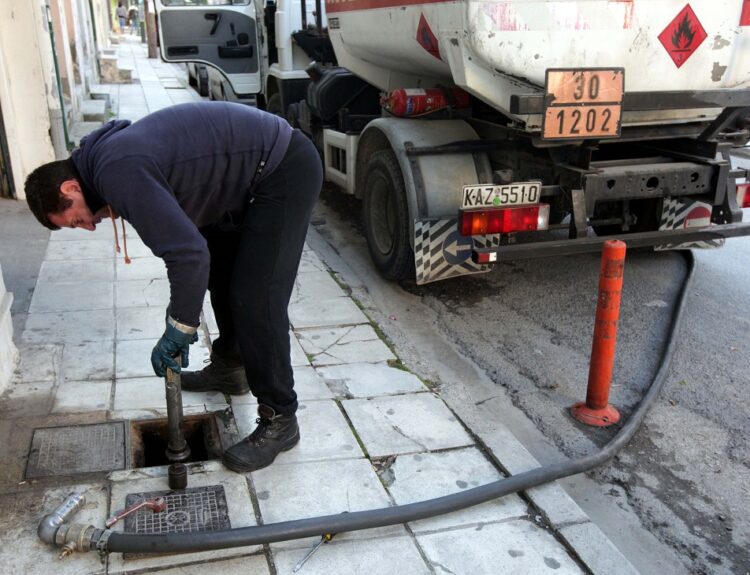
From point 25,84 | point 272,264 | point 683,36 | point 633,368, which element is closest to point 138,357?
point 272,264

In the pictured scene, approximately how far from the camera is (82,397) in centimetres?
357

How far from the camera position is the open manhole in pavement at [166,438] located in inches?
130

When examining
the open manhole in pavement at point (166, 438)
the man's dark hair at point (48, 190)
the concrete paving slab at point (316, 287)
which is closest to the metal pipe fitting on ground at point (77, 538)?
the open manhole in pavement at point (166, 438)

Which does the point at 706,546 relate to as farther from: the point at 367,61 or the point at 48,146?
the point at 48,146

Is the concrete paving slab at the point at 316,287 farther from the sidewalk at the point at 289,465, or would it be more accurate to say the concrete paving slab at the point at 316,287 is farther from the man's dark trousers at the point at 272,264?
the man's dark trousers at the point at 272,264

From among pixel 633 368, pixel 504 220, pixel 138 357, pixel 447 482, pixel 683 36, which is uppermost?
pixel 683 36

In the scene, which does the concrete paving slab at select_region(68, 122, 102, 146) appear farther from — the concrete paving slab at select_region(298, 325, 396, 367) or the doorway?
the concrete paving slab at select_region(298, 325, 396, 367)

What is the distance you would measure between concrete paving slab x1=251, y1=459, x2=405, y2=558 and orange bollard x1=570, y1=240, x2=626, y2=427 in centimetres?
129

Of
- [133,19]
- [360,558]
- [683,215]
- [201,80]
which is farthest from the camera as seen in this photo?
[133,19]

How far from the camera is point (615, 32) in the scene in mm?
4039

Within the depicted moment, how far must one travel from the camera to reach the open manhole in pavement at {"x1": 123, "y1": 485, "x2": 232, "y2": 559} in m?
2.68

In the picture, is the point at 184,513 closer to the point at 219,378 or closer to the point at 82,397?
the point at 219,378

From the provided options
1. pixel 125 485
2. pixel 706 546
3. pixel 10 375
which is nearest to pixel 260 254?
pixel 125 485

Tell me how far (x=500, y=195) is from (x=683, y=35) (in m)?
1.38
